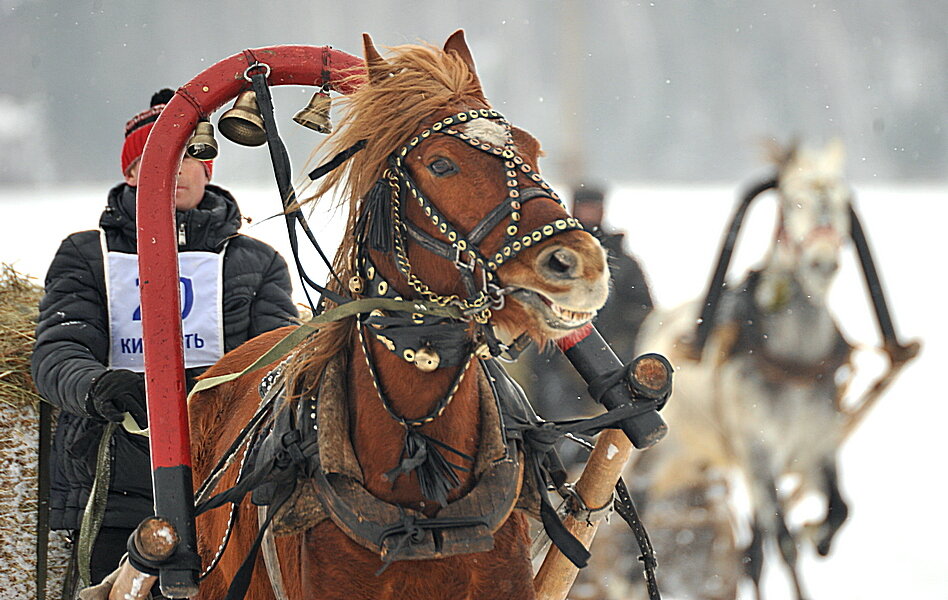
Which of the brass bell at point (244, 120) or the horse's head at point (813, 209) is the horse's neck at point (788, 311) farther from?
the brass bell at point (244, 120)

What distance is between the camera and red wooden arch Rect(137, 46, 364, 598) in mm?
1994

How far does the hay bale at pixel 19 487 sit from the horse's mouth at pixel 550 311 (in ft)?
5.54

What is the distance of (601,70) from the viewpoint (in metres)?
6.86

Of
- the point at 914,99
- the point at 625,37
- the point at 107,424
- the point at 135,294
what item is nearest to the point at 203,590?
the point at 107,424

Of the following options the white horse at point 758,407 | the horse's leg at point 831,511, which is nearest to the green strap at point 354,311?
the white horse at point 758,407

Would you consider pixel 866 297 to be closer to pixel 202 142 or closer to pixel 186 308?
pixel 186 308

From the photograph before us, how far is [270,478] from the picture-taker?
A: 6.04 feet

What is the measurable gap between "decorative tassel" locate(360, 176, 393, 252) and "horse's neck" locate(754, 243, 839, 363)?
4381 millimetres

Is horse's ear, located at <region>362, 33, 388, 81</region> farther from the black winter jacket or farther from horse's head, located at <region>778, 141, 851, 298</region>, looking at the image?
horse's head, located at <region>778, 141, 851, 298</region>

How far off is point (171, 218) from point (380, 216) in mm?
487

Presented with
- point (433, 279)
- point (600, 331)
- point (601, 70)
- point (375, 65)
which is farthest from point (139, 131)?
point (601, 70)

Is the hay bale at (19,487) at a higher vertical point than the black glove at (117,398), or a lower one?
lower

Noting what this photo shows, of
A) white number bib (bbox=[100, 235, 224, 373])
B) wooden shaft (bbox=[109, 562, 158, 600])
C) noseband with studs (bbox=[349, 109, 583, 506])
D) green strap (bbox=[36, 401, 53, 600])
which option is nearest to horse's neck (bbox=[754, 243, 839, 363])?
white number bib (bbox=[100, 235, 224, 373])

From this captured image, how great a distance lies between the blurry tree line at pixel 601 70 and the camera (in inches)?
261
